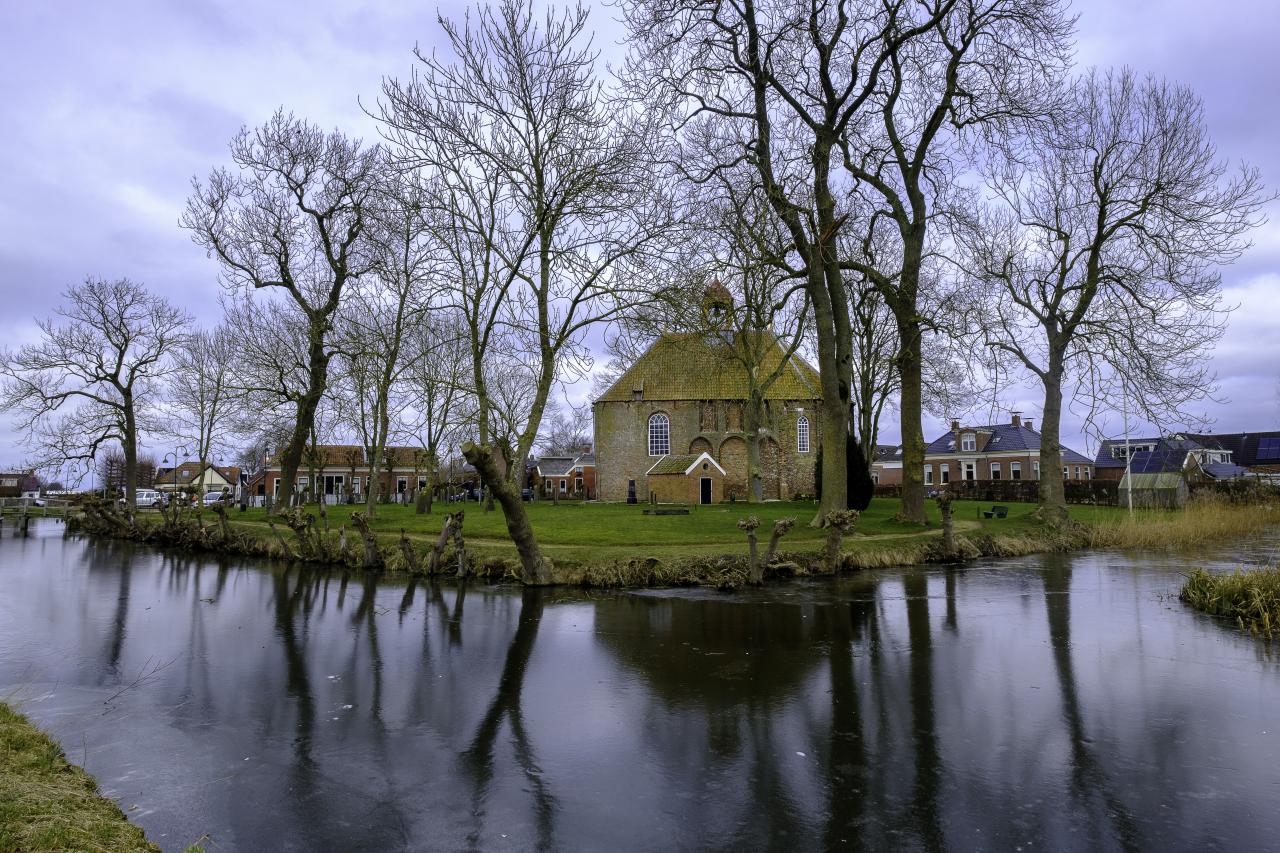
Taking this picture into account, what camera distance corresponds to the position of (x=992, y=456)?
53.4m

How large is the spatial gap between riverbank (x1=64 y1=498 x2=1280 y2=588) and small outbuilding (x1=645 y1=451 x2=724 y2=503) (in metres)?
9.76

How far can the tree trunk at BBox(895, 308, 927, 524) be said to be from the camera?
20188 millimetres

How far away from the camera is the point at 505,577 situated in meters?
16.3

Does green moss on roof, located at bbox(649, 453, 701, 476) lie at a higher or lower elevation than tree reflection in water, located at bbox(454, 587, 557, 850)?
higher

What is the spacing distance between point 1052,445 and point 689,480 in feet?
57.8

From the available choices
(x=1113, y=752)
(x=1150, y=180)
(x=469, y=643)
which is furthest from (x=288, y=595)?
(x=1150, y=180)

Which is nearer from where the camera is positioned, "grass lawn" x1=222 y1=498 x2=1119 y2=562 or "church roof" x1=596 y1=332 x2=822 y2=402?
"grass lawn" x1=222 y1=498 x2=1119 y2=562

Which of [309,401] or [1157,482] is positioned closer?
[309,401]

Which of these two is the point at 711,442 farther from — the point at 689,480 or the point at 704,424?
the point at 689,480

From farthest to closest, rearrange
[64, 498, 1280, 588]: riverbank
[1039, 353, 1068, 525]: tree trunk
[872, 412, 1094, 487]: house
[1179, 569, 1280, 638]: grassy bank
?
[872, 412, 1094, 487]: house < [1039, 353, 1068, 525]: tree trunk < [64, 498, 1280, 588]: riverbank < [1179, 569, 1280, 638]: grassy bank

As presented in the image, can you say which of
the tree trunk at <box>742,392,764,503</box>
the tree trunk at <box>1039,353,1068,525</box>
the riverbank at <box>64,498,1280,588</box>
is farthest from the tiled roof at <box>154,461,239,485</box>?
the tree trunk at <box>1039,353,1068,525</box>

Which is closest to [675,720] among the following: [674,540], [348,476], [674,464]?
[674,540]

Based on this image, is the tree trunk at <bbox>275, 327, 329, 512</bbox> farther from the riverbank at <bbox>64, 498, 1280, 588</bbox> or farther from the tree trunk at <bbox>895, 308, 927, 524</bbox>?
the tree trunk at <bbox>895, 308, 927, 524</bbox>

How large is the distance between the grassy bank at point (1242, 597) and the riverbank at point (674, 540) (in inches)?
244
